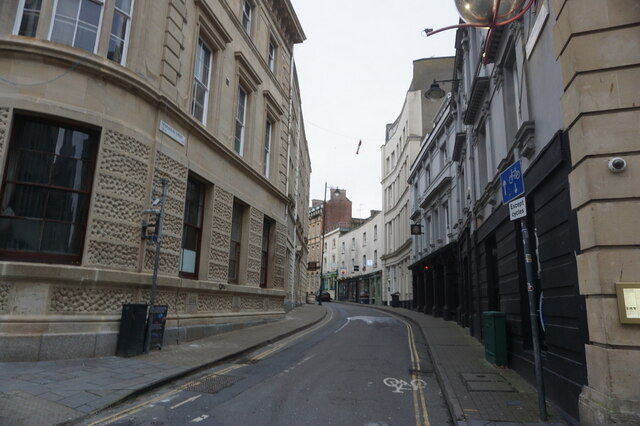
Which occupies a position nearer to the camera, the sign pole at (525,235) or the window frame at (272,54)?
the sign pole at (525,235)

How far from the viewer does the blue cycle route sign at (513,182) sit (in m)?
5.97

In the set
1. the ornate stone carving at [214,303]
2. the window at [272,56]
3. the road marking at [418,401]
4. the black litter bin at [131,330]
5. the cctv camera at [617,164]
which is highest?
the window at [272,56]

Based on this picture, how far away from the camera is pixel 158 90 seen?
1045 cm

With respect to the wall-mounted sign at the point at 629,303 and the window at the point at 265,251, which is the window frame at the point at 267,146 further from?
the wall-mounted sign at the point at 629,303

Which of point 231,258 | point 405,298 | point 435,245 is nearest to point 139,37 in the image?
point 231,258

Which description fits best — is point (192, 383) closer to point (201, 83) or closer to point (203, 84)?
point (201, 83)

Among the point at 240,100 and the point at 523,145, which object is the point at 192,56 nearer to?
the point at 240,100

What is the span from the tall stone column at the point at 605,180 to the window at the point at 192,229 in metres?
9.50

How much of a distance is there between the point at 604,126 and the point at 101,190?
8715 millimetres

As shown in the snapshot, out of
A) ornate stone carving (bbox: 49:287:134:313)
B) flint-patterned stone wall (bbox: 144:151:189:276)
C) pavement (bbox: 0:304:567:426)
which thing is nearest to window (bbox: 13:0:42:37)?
flint-patterned stone wall (bbox: 144:151:189:276)

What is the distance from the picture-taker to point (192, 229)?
40.5 feet

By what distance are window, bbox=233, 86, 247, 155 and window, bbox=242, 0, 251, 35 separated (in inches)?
96.4

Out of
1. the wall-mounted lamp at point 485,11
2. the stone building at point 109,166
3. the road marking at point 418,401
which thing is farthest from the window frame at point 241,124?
the wall-mounted lamp at point 485,11

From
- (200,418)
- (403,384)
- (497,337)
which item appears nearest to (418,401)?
(403,384)
